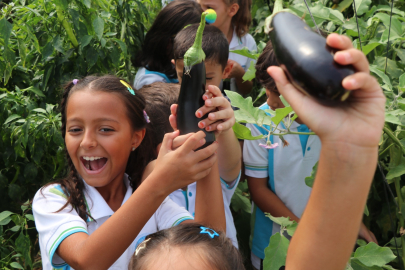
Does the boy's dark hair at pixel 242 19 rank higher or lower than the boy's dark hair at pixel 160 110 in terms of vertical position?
higher

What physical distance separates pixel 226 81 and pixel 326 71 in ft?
8.07

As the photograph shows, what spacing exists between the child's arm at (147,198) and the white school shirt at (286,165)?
2.79ft

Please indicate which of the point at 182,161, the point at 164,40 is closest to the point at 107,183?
the point at 182,161

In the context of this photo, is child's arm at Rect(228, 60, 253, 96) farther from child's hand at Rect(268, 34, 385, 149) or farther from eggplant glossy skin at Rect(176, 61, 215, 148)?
child's hand at Rect(268, 34, 385, 149)

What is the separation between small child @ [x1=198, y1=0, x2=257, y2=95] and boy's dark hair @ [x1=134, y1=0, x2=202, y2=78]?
0.59ft

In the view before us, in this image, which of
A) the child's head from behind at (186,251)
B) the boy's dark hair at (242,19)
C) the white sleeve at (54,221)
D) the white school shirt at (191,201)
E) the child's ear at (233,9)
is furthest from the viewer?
the boy's dark hair at (242,19)

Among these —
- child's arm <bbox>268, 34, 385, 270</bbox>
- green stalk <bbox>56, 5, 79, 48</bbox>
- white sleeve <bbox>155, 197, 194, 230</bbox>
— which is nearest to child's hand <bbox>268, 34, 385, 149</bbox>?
child's arm <bbox>268, 34, 385, 270</bbox>

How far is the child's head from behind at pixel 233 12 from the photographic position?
304 centimetres

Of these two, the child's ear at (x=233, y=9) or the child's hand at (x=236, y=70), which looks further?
the child's ear at (x=233, y=9)

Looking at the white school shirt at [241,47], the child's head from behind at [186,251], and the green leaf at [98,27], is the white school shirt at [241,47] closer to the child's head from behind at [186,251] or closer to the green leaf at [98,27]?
the green leaf at [98,27]

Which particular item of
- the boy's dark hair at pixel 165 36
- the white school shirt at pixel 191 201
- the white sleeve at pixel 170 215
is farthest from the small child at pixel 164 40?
the white sleeve at pixel 170 215

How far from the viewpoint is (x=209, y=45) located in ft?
7.69

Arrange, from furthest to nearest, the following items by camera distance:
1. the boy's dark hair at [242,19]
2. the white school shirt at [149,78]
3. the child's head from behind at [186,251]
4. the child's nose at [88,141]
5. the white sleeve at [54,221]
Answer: the boy's dark hair at [242,19] → the white school shirt at [149,78] → the child's nose at [88,141] → the white sleeve at [54,221] → the child's head from behind at [186,251]

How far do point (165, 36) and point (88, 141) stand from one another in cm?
139
